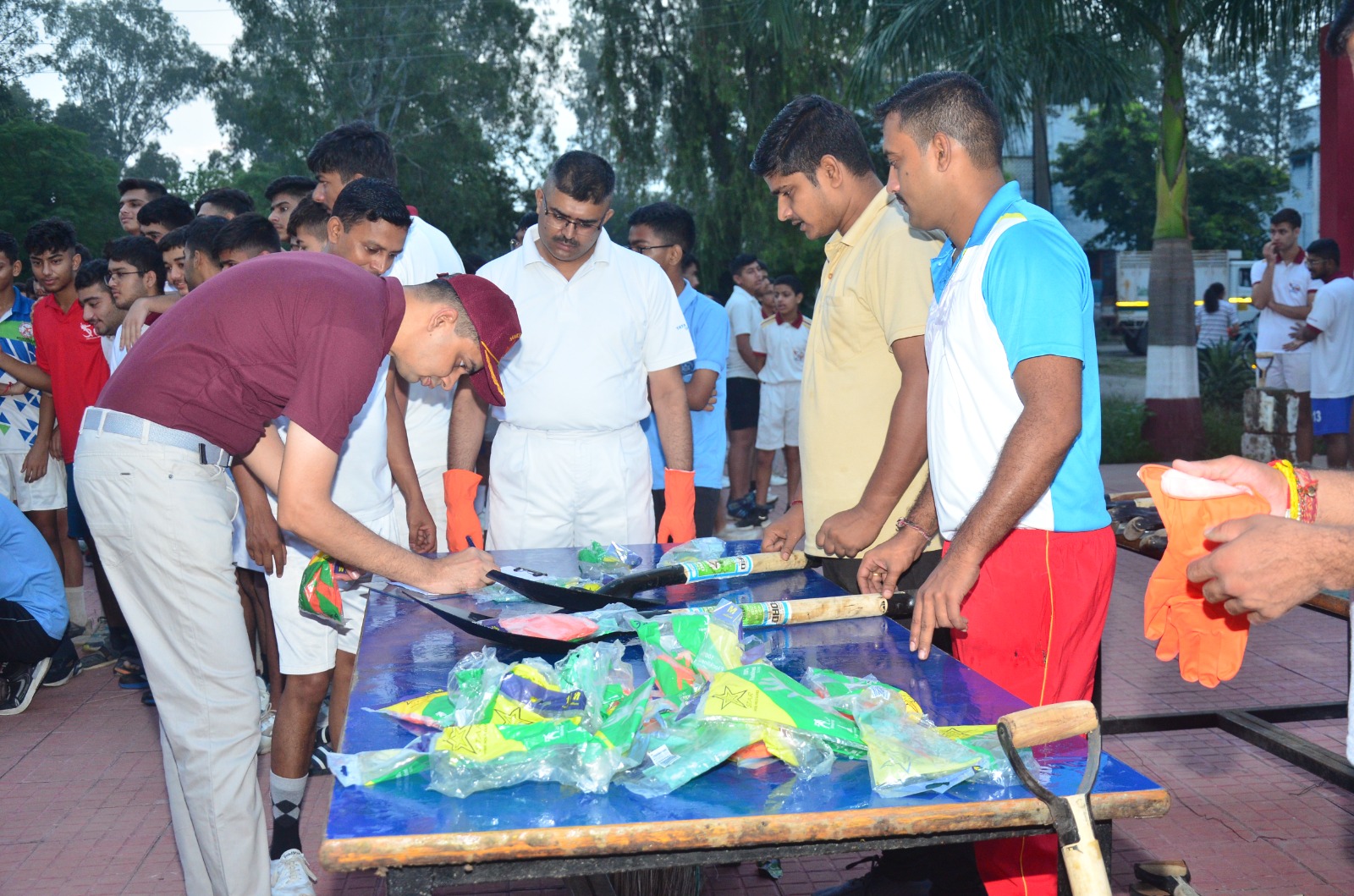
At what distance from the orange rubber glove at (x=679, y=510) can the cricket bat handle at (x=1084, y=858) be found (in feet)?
7.35

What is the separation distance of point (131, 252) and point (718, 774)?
4563 millimetres

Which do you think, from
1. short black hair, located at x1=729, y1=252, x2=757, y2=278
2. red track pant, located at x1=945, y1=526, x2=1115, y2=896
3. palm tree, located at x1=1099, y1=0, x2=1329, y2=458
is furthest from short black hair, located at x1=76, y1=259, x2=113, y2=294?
palm tree, located at x1=1099, y1=0, x2=1329, y2=458

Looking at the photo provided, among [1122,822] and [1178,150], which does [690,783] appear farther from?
[1178,150]

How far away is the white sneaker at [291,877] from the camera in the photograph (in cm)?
302

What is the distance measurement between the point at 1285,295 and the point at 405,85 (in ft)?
92.2

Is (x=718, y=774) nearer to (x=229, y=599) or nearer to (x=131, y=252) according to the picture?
(x=229, y=599)

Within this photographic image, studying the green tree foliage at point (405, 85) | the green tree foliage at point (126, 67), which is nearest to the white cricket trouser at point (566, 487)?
the green tree foliage at point (405, 85)

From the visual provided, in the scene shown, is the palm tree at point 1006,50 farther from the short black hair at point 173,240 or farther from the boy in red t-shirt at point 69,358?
the boy in red t-shirt at point 69,358

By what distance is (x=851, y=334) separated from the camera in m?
3.01

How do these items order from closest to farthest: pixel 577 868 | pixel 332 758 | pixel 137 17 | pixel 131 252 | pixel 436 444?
pixel 577 868 < pixel 332 758 < pixel 436 444 < pixel 131 252 < pixel 137 17

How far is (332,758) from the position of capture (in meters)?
1.59

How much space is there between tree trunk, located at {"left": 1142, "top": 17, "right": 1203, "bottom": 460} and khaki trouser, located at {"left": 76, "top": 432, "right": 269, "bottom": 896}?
31.2ft

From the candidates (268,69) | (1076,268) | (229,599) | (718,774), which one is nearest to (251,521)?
(229,599)

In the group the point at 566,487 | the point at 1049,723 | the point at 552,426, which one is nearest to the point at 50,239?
the point at 552,426
